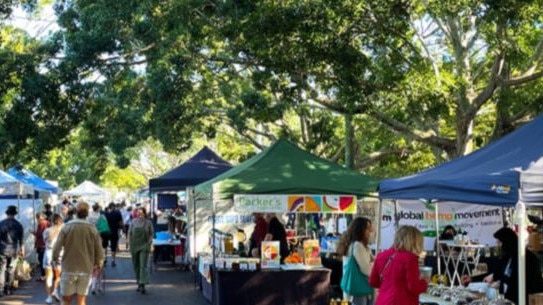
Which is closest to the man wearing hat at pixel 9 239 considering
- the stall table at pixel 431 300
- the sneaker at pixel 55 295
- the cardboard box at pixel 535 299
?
the sneaker at pixel 55 295

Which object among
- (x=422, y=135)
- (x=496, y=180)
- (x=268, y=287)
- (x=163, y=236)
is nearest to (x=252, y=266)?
(x=268, y=287)

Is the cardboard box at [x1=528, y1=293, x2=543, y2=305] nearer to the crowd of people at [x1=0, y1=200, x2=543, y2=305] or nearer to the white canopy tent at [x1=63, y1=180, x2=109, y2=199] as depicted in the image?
the crowd of people at [x1=0, y1=200, x2=543, y2=305]

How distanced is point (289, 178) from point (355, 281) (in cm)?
345

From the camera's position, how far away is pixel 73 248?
33.4 feet

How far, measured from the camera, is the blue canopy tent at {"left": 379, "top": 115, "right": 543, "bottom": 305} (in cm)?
640

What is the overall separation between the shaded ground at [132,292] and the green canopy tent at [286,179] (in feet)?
8.92

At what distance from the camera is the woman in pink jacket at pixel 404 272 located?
6.86 metres

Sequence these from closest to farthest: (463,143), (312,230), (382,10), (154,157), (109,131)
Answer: (382,10), (463,143), (312,230), (109,131), (154,157)

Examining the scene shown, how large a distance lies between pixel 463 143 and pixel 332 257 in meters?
4.27

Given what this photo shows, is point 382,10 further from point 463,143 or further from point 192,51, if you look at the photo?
point 192,51

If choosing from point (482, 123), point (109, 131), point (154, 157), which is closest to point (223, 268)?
point (482, 123)

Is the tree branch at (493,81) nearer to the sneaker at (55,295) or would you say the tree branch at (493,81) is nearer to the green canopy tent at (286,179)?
the green canopy tent at (286,179)

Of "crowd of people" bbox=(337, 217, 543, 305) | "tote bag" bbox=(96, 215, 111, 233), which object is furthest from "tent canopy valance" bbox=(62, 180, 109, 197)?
"crowd of people" bbox=(337, 217, 543, 305)

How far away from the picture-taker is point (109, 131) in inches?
1084
